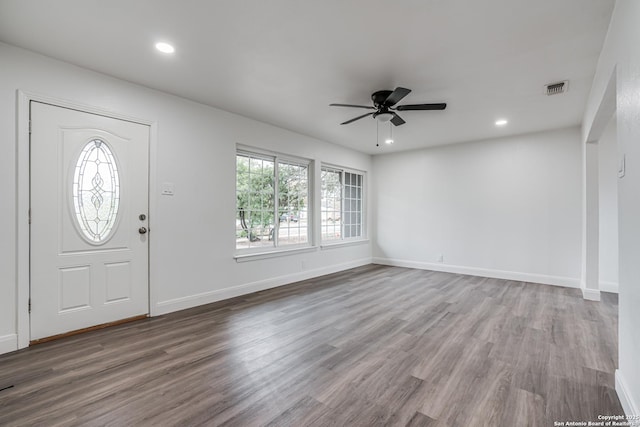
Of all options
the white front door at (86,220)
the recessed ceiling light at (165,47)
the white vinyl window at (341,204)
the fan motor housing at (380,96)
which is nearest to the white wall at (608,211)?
the fan motor housing at (380,96)

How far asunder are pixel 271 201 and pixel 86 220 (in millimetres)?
2474

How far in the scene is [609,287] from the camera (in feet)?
14.9

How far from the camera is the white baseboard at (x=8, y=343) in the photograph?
2.52 m

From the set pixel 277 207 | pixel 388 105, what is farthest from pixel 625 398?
pixel 277 207

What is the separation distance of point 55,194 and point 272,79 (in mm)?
2375

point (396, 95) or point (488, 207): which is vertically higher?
point (396, 95)

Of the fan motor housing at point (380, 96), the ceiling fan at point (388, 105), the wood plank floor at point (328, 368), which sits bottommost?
the wood plank floor at point (328, 368)

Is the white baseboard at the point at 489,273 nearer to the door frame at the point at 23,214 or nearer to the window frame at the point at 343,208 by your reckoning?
the window frame at the point at 343,208

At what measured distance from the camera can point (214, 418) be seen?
172 cm

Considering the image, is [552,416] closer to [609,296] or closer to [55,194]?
[609,296]

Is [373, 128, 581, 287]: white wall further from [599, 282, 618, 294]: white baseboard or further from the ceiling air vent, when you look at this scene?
the ceiling air vent

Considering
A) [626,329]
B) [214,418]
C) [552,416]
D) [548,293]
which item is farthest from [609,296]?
[214,418]

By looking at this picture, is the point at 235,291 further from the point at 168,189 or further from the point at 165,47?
the point at 165,47

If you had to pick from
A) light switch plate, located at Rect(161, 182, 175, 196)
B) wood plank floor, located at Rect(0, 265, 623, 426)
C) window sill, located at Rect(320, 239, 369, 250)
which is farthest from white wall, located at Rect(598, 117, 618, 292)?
light switch plate, located at Rect(161, 182, 175, 196)
